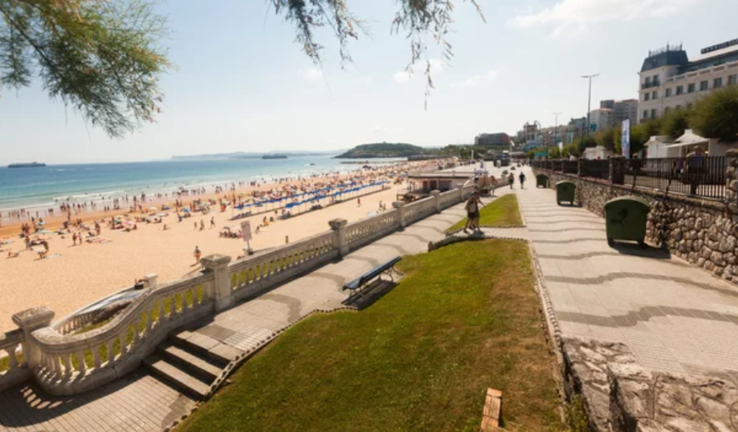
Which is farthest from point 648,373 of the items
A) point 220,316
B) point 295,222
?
point 295,222

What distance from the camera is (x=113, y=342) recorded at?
292 inches

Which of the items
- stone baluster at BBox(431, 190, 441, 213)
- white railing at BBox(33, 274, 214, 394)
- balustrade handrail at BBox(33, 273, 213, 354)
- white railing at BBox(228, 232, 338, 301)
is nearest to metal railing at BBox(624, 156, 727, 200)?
white railing at BBox(228, 232, 338, 301)

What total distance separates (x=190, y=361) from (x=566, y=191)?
2215cm

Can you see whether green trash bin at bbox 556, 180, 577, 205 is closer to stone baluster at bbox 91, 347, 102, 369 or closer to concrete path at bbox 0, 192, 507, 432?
concrete path at bbox 0, 192, 507, 432

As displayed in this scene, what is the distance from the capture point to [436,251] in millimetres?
13078

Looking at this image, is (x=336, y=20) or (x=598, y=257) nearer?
(x=336, y=20)

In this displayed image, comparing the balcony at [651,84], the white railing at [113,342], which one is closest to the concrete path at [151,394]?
the white railing at [113,342]

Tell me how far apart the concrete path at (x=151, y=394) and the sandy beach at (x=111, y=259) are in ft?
29.4

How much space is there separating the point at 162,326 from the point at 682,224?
564 inches

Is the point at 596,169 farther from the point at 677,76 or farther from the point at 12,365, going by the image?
the point at 677,76

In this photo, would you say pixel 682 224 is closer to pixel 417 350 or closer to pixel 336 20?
pixel 417 350

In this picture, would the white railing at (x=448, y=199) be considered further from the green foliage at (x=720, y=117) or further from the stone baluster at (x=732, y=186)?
the stone baluster at (x=732, y=186)

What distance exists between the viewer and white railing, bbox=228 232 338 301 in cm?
1002

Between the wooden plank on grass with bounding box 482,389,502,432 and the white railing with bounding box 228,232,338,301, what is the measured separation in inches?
289
